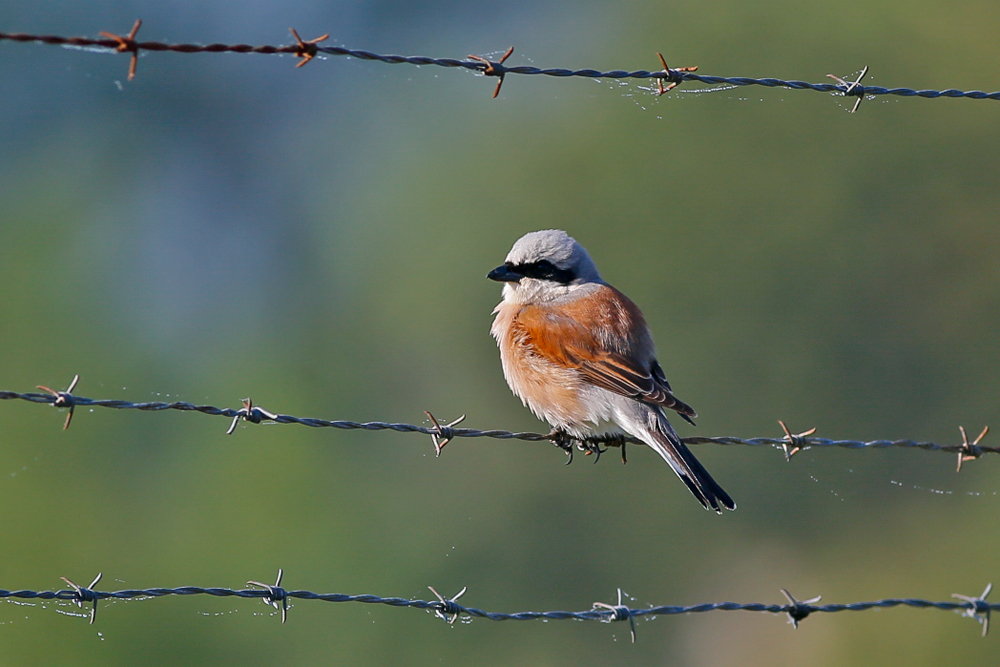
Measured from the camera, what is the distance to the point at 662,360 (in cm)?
2283

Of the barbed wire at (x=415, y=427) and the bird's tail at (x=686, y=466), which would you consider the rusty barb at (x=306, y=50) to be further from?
the bird's tail at (x=686, y=466)

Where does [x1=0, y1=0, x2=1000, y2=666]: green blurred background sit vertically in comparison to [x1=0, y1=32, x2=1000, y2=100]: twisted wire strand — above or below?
above

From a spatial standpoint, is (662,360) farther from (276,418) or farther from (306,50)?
(306,50)

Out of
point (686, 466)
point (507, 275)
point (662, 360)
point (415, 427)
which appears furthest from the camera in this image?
point (662, 360)

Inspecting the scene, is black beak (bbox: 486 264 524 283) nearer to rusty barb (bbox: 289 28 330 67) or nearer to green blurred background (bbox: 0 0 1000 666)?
rusty barb (bbox: 289 28 330 67)

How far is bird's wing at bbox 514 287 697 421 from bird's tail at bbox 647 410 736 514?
139mm

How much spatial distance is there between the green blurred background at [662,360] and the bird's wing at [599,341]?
36.2 feet

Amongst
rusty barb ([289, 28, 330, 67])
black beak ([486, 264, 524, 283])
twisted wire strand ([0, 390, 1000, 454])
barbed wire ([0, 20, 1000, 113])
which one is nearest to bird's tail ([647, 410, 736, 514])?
twisted wire strand ([0, 390, 1000, 454])

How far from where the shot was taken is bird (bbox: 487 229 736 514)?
4.69 metres

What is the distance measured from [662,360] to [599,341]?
18.1 metres

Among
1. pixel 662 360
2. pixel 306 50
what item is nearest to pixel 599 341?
pixel 306 50

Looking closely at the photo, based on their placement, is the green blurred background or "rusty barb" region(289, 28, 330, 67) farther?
the green blurred background

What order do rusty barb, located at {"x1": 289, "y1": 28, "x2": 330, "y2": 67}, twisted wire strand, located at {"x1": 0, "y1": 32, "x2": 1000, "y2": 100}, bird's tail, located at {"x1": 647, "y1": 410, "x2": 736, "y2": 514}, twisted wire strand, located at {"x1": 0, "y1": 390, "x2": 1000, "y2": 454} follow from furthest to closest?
bird's tail, located at {"x1": 647, "y1": 410, "x2": 736, "y2": 514}, rusty barb, located at {"x1": 289, "y1": 28, "x2": 330, "y2": 67}, twisted wire strand, located at {"x1": 0, "y1": 390, "x2": 1000, "y2": 454}, twisted wire strand, located at {"x1": 0, "y1": 32, "x2": 1000, "y2": 100}

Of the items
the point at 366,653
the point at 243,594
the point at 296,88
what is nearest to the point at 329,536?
the point at 366,653
